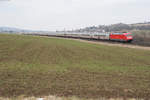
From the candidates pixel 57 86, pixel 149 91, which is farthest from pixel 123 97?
pixel 57 86

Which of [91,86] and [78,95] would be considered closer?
[78,95]

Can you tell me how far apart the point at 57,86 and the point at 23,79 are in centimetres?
252

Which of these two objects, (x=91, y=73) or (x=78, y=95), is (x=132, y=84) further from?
(x=78, y=95)

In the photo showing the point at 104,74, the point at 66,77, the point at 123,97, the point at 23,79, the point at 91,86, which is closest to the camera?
the point at 123,97

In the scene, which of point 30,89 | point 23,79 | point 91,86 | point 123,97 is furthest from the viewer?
point 23,79

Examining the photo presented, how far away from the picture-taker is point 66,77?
8.95 meters

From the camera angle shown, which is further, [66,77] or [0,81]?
[66,77]

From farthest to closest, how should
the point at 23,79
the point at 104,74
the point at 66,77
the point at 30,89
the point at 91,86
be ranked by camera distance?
1. the point at 104,74
2. the point at 66,77
3. the point at 23,79
4. the point at 91,86
5. the point at 30,89

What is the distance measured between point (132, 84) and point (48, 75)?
19.1 feet

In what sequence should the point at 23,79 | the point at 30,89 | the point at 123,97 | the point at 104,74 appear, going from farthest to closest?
the point at 104,74, the point at 23,79, the point at 30,89, the point at 123,97

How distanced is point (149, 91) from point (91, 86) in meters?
3.32

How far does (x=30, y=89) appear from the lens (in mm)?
7152

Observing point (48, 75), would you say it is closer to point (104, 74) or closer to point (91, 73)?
point (91, 73)

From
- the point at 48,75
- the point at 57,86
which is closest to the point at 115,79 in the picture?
the point at 57,86
